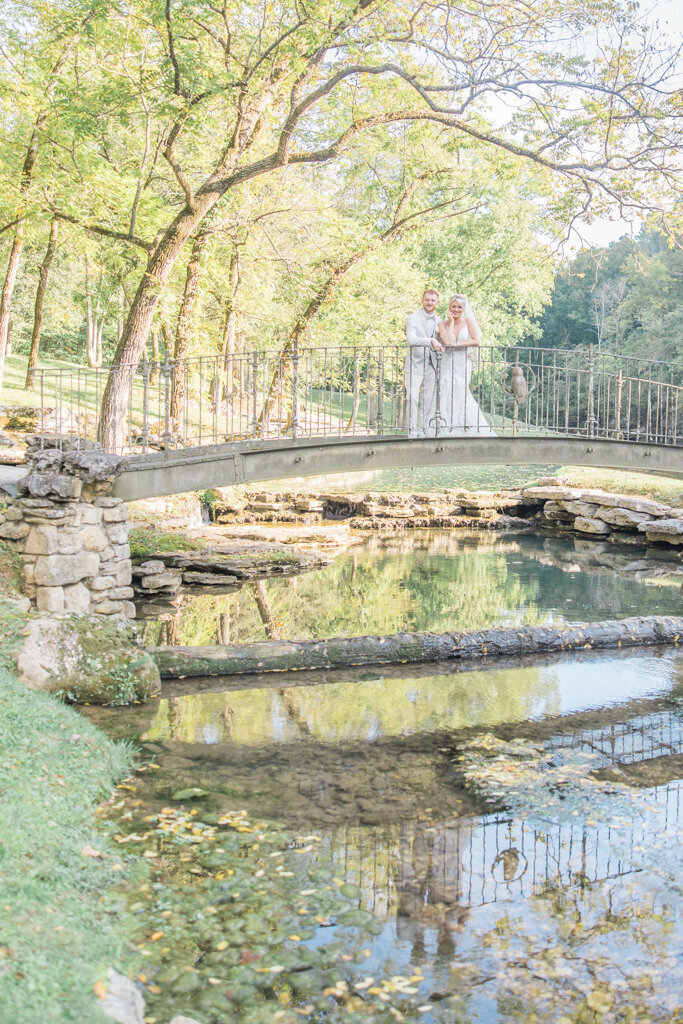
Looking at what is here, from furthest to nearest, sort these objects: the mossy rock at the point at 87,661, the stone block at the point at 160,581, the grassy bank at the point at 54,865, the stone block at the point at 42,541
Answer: the stone block at the point at 160,581 < the stone block at the point at 42,541 < the mossy rock at the point at 87,661 < the grassy bank at the point at 54,865

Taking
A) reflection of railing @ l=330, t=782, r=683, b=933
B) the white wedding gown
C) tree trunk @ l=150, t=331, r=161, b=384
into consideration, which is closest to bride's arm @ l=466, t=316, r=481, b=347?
the white wedding gown

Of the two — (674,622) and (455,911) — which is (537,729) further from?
(674,622)

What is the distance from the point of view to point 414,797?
21.3 feet

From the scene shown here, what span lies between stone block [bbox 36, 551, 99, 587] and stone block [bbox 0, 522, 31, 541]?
37cm

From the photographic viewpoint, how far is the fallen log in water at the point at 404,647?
31.3 ft

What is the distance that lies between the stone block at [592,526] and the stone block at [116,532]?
48.5ft

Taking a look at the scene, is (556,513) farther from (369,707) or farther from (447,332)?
(369,707)

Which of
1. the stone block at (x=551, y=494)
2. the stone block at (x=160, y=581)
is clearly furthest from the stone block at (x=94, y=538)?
the stone block at (x=551, y=494)

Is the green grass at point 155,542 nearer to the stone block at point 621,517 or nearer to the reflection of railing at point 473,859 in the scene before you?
the reflection of railing at point 473,859

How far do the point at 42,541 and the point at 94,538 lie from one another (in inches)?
28.6

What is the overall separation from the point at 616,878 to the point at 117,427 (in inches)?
446

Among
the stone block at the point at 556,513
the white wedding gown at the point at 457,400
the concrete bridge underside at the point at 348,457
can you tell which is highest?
the white wedding gown at the point at 457,400

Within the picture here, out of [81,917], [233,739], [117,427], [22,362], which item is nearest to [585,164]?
[117,427]

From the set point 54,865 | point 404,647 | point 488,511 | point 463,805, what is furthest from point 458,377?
point 488,511
